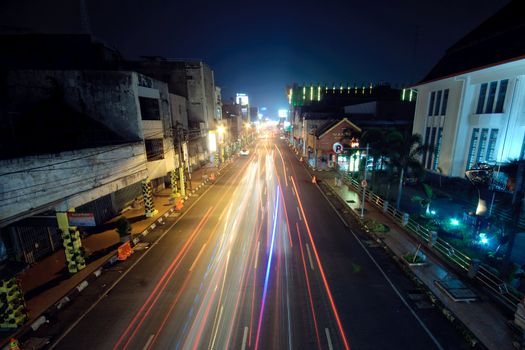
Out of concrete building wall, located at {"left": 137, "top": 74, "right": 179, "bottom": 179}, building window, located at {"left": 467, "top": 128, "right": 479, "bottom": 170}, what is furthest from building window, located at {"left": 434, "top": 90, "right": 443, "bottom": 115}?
concrete building wall, located at {"left": 137, "top": 74, "right": 179, "bottom": 179}

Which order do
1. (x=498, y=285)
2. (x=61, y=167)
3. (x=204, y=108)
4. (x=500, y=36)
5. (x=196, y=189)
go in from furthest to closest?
(x=204, y=108), (x=196, y=189), (x=500, y=36), (x=61, y=167), (x=498, y=285)

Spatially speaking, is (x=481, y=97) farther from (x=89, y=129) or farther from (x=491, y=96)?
(x=89, y=129)

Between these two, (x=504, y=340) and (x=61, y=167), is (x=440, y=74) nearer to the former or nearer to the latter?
(x=504, y=340)

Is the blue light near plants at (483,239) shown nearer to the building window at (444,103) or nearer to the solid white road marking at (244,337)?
the solid white road marking at (244,337)

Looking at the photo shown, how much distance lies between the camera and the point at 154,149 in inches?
938

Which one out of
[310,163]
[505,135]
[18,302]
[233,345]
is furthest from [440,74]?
[18,302]

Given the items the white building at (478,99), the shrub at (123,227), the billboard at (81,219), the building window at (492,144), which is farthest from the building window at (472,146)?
the billboard at (81,219)

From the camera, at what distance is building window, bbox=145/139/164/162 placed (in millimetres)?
23016

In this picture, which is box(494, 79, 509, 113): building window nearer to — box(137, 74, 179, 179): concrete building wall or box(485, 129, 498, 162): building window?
box(485, 129, 498, 162): building window

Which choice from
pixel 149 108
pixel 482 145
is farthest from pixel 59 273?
pixel 482 145

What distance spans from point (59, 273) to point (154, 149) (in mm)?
13022

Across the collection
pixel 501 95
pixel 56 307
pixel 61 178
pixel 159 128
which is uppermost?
pixel 501 95

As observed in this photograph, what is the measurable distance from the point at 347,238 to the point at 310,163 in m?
29.6

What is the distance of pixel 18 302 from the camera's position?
993cm
